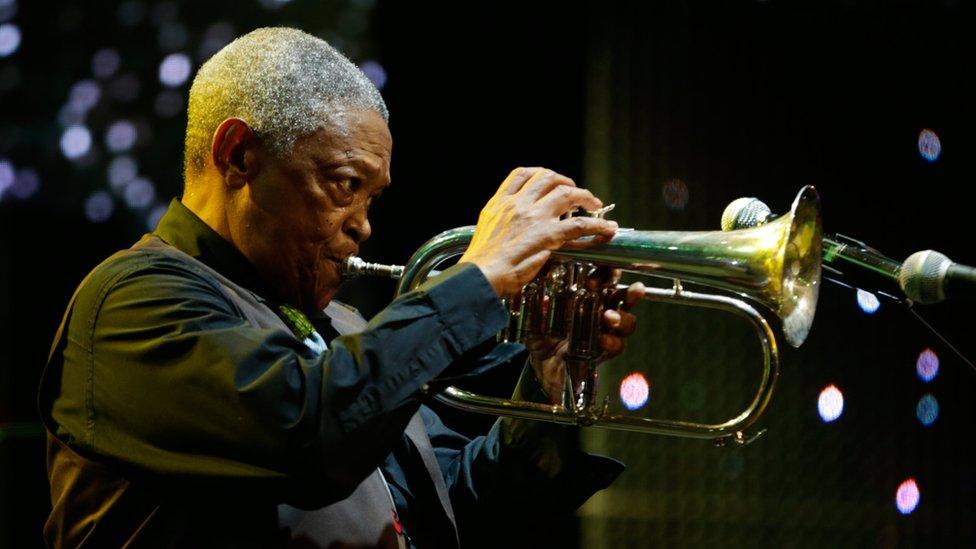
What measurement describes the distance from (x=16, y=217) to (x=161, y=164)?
15.9 inches

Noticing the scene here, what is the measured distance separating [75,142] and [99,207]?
0.58 ft

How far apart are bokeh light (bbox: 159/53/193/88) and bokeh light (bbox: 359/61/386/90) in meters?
0.52

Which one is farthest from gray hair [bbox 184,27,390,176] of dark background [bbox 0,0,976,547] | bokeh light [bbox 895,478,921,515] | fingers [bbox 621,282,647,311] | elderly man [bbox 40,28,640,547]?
bokeh light [bbox 895,478,921,515]

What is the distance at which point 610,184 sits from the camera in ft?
10.9

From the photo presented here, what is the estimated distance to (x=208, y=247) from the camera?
182 centimetres

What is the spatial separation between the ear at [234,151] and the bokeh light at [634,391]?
5.75ft

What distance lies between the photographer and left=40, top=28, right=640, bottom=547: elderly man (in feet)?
4.67

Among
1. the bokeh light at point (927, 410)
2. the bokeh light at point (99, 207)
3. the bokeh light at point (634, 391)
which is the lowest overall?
the bokeh light at point (927, 410)

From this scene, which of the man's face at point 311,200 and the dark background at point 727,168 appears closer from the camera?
the man's face at point 311,200

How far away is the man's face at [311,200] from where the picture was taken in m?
1.83

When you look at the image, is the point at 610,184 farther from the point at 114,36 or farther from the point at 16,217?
the point at 16,217

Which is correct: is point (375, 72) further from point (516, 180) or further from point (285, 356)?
point (285, 356)

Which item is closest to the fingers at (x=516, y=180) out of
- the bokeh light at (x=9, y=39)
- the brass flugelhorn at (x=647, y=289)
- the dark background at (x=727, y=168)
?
the brass flugelhorn at (x=647, y=289)

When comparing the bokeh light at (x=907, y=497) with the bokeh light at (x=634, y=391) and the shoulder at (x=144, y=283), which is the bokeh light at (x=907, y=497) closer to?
the bokeh light at (x=634, y=391)
